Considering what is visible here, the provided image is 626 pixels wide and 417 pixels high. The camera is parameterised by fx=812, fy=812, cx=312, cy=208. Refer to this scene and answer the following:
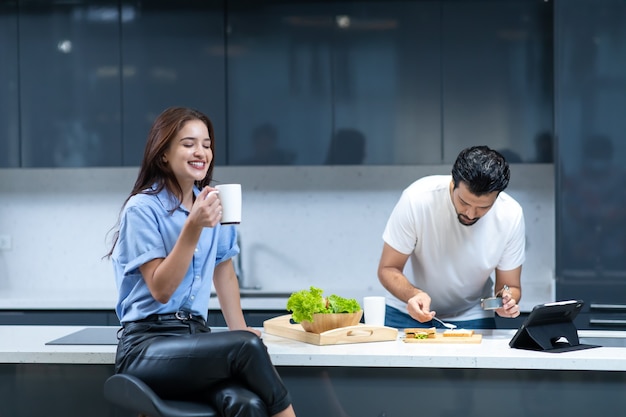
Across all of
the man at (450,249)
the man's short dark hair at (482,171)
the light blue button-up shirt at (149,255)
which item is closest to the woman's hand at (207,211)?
the light blue button-up shirt at (149,255)

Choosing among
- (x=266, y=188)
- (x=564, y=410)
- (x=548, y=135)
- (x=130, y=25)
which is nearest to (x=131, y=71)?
(x=130, y=25)

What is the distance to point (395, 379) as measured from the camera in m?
2.25

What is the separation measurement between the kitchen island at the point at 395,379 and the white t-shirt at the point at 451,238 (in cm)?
62

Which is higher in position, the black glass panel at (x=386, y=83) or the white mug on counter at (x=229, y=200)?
the black glass panel at (x=386, y=83)

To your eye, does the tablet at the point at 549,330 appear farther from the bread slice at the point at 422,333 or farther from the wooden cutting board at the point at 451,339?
the bread slice at the point at 422,333

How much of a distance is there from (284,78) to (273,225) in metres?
0.86

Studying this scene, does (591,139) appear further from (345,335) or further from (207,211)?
(207,211)

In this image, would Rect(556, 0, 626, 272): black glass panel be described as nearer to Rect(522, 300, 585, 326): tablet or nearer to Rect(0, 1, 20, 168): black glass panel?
Rect(522, 300, 585, 326): tablet

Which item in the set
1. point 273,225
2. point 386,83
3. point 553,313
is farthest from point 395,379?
point 273,225

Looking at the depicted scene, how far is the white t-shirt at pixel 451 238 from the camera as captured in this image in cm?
292

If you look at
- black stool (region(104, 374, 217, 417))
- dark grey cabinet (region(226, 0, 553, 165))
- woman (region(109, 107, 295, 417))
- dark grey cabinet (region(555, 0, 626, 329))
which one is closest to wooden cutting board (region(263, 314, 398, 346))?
woman (region(109, 107, 295, 417))

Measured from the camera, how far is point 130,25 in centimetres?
428

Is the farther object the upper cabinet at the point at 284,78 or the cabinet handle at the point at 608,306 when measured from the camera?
the upper cabinet at the point at 284,78

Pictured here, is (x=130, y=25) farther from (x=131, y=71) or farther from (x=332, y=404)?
(x=332, y=404)
